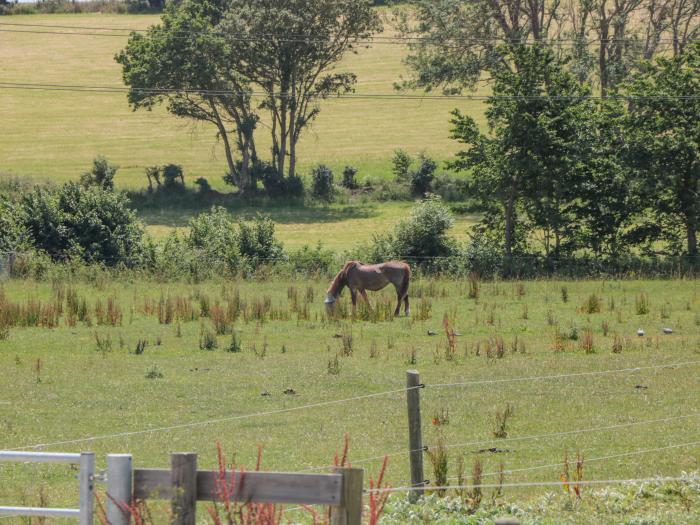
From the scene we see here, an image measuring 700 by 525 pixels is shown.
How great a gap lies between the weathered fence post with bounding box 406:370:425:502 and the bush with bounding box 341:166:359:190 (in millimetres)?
54380

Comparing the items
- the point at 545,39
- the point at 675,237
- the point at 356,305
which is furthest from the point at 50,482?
the point at 545,39

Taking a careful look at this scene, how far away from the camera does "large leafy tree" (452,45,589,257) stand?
37.1 metres

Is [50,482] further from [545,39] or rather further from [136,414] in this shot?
[545,39]

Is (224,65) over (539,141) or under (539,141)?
over

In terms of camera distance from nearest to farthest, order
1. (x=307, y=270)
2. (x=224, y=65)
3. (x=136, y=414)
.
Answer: (x=136, y=414)
(x=307, y=270)
(x=224, y=65)

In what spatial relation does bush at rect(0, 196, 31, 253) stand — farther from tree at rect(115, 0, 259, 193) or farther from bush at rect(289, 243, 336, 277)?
tree at rect(115, 0, 259, 193)

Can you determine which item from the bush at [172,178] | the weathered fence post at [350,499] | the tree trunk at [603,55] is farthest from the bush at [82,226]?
the weathered fence post at [350,499]

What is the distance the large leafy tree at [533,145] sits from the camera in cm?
3706

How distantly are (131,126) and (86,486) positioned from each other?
79854 mm

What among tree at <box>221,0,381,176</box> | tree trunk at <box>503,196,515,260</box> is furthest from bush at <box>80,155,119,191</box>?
tree trunk at <box>503,196,515,260</box>

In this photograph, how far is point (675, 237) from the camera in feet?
125

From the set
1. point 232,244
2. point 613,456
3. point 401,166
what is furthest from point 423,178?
point 613,456

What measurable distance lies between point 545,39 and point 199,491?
1988 inches

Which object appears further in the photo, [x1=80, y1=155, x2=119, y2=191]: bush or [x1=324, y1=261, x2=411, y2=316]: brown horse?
[x1=80, y1=155, x2=119, y2=191]: bush
